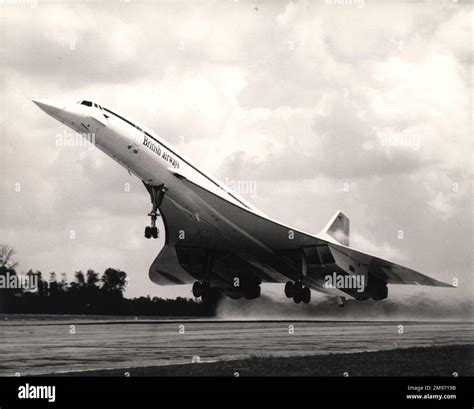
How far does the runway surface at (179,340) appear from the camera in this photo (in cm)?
1569

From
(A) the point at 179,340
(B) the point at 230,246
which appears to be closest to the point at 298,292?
(B) the point at 230,246

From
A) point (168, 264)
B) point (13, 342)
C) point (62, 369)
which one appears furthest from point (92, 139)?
point (168, 264)

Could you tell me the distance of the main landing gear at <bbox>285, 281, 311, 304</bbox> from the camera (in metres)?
25.5

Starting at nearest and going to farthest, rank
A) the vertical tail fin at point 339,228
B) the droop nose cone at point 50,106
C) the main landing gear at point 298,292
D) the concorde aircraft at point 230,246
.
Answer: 1. the droop nose cone at point 50,106
2. the concorde aircraft at point 230,246
3. the main landing gear at point 298,292
4. the vertical tail fin at point 339,228

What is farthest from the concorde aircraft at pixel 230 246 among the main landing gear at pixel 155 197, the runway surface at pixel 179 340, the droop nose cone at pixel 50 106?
the droop nose cone at pixel 50 106

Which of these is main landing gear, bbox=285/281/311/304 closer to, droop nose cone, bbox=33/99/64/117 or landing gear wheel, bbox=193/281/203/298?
landing gear wheel, bbox=193/281/203/298

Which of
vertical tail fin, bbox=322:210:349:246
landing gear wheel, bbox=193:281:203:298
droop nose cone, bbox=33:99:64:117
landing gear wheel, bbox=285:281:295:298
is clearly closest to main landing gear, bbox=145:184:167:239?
droop nose cone, bbox=33:99:64:117

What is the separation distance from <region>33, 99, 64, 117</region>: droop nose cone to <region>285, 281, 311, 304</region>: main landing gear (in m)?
10.9

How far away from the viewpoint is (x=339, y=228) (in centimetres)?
3070

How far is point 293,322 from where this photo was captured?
25766mm

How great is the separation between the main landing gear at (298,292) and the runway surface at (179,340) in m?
0.84

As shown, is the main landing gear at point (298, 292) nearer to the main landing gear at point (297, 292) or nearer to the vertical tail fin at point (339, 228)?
the main landing gear at point (297, 292)

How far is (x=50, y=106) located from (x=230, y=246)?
1057cm
